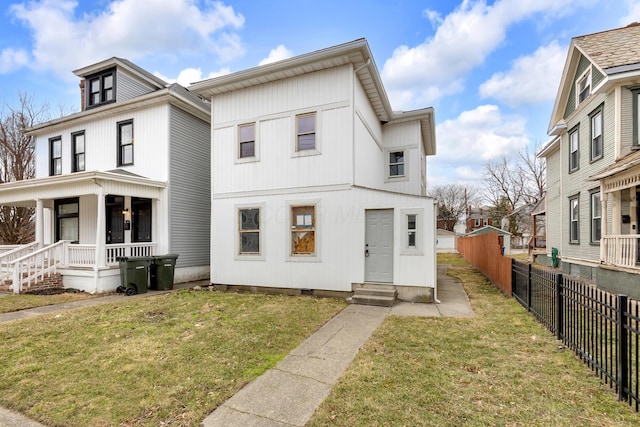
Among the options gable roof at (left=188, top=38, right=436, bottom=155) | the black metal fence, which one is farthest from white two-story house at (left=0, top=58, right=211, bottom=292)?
the black metal fence

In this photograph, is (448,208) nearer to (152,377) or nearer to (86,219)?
(86,219)

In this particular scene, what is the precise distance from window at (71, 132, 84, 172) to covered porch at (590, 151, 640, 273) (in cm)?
1931

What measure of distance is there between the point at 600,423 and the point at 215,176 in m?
10.2

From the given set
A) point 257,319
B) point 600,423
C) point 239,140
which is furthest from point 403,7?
point 600,423

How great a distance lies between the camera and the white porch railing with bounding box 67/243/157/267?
10.1 meters

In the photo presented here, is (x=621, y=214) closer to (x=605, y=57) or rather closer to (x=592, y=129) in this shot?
(x=592, y=129)

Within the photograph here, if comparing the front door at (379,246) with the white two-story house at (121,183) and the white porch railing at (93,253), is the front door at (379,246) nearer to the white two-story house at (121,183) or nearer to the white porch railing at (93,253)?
the white two-story house at (121,183)

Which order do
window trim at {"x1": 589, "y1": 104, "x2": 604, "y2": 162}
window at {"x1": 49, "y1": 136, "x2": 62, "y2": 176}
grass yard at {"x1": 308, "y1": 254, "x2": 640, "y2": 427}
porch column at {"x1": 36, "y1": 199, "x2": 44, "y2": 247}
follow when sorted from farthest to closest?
window at {"x1": 49, "y1": 136, "x2": 62, "y2": 176} → porch column at {"x1": 36, "y1": 199, "x2": 44, "y2": 247} → window trim at {"x1": 589, "y1": 104, "x2": 604, "y2": 162} → grass yard at {"x1": 308, "y1": 254, "x2": 640, "y2": 427}

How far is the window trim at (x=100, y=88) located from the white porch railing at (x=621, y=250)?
18.5 m

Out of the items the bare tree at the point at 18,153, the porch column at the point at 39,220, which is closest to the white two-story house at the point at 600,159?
the porch column at the point at 39,220

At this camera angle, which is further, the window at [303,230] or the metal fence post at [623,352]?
the window at [303,230]

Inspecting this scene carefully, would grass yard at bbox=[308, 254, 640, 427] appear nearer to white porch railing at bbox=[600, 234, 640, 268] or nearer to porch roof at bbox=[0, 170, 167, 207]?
white porch railing at bbox=[600, 234, 640, 268]

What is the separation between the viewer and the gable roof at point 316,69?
8.14 metres

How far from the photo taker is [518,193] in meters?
41.2
